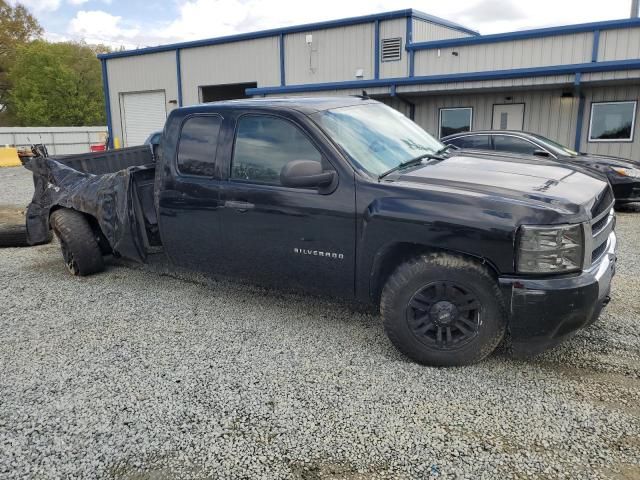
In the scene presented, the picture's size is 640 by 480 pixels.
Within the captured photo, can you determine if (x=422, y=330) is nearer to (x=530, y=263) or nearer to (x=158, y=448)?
(x=530, y=263)

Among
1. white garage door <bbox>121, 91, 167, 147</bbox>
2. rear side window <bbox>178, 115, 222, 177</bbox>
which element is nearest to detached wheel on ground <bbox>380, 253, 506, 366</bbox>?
rear side window <bbox>178, 115, 222, 177</bbox>

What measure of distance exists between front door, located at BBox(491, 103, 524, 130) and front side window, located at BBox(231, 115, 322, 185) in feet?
41.1

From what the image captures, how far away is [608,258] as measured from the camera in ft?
11.6

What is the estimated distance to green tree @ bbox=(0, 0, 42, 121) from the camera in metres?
55.6

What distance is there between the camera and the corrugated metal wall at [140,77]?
2539cm

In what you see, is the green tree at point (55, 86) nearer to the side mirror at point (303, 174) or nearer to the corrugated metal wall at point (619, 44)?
the corrugated metal wall at point (619, 44)

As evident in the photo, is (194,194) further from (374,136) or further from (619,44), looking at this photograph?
(619,44)

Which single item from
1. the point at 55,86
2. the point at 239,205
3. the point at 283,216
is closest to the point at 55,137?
the point at 55,86

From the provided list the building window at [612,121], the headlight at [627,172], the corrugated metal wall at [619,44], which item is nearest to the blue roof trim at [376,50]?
the corrugated metal wall at [619,44]

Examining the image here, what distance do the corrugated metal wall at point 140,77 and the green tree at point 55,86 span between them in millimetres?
33133

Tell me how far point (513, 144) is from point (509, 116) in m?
5.66

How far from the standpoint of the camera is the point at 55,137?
3609 cm

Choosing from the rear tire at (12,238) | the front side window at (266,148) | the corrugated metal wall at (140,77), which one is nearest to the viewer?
the front side window at (266,148)

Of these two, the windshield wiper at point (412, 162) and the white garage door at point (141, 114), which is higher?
the white garage door at point (141, 114)
